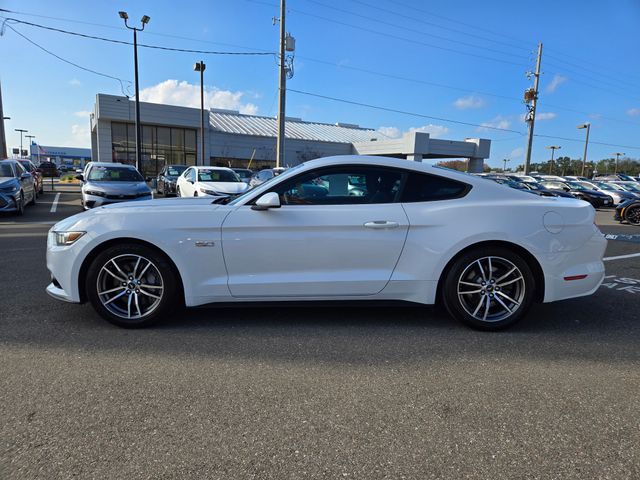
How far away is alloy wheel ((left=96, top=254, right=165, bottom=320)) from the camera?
3734 mm

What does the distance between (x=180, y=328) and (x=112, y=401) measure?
120 centimetres

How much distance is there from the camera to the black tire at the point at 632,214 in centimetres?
1395

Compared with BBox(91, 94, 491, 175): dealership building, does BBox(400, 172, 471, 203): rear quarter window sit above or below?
below

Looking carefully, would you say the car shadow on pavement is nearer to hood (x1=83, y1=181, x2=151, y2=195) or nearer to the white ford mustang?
the white ford mustang

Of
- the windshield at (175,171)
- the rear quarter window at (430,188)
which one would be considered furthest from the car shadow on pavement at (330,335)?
the windshield at (175,171)

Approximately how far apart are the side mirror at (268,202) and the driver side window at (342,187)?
18cm

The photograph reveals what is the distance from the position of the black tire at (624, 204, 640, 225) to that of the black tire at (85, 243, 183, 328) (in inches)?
602

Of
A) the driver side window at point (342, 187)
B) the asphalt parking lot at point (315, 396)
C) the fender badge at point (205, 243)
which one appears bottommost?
the asphalt parking lot at point (315, 396)

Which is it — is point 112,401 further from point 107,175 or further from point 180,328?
point 107,175

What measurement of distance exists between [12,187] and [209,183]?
508cm

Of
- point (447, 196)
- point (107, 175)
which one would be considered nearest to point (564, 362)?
point (447, 196)

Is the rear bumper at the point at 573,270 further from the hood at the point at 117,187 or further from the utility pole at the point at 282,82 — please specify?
the utility pole at the point at 282,82

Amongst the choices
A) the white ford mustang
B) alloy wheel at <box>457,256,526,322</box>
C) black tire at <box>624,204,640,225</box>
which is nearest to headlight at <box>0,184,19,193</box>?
the white ford mustang

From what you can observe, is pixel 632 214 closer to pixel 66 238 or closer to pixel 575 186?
pixel 575 186
